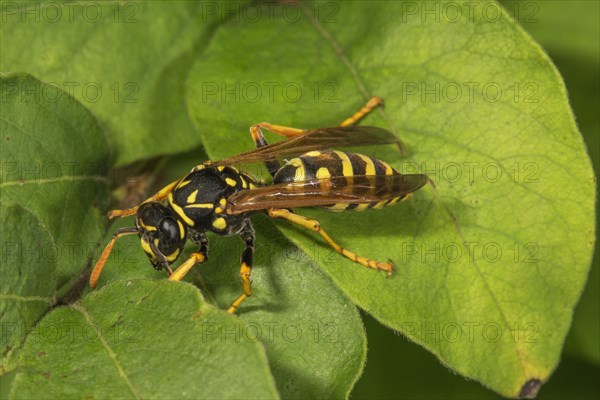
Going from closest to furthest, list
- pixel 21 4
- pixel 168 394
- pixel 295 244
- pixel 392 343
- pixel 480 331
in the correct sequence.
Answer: pixel 168 394 < pixel 480 331 < pixel 295 244 < pixel 21 4 < pixel 392 343

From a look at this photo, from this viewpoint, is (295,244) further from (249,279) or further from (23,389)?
(23,389)

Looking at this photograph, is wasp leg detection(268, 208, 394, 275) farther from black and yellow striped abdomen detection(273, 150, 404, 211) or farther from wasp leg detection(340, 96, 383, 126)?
wasp leg detection(340, 96, 383, 126)

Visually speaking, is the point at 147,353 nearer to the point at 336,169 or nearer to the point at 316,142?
the point at 336,169

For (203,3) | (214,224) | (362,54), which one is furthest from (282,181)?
(203,3)

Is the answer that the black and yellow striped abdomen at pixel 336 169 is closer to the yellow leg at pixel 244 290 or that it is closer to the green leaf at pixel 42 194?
the yellow leg at pixel 244 290

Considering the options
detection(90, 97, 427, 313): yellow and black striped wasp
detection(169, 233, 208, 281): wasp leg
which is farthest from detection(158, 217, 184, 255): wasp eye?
detection(169, 233, 208, 281): wasp leg

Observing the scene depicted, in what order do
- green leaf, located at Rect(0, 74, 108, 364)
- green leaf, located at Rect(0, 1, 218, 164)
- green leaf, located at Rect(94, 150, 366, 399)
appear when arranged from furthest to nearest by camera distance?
green leaf, located at Rect(0, 1, 218, 164) < green leaf, located at Rect(94, 150, 366, 399) < green leaf, located at Rect(0, 74, 108, 364)
